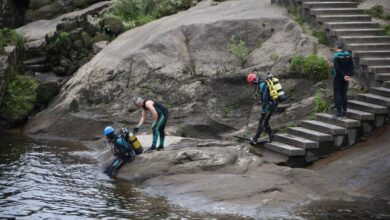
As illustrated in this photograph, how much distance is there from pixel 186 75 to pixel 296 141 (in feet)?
21.4

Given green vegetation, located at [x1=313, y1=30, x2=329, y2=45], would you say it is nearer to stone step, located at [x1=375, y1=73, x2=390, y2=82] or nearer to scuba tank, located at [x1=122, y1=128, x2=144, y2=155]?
stone step, located at [x1=375, y1=73, x2=390, y2=82]

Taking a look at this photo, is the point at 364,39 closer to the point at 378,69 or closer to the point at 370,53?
the point at 370,53

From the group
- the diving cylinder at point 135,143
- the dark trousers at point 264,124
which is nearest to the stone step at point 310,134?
the dark trousers at point 264,124

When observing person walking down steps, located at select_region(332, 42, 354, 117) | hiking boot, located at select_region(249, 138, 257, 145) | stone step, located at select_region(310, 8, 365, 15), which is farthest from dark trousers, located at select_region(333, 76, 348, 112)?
stone step, located at select_region(310, 8, 365, 15)

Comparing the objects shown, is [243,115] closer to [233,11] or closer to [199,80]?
[199,80]

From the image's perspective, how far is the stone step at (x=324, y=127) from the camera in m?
19.0

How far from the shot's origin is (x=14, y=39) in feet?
96.4

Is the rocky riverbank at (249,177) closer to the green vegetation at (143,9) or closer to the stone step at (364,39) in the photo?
the stone step at (364,39)

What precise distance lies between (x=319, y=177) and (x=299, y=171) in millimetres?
573

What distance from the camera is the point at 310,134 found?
1898 centimetres

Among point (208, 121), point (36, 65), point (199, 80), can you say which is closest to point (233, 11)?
point (199, 80)

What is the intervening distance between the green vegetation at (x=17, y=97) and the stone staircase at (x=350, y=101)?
10.9 meters

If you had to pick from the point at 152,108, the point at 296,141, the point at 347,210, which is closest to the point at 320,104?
the point at 296,141

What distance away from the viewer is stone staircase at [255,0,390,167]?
61.5ft
